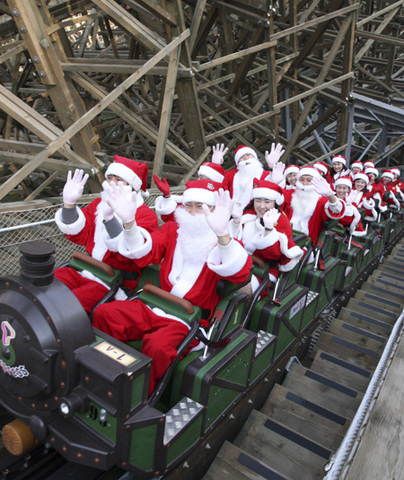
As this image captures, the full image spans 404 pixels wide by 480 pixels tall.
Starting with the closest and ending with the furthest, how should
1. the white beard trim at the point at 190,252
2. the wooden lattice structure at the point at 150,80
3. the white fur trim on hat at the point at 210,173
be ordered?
1. the white beard trim at the point at 190,252
2. the wooden lattice structure at the point at 150,80
3. the white fur trim on hat at the point at 210,173

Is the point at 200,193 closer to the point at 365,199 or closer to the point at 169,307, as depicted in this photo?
the point at 169,307

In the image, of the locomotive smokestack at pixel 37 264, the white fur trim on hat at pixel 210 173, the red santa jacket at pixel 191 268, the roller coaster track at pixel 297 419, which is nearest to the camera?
the locomotive smokestack at pixel 37 264

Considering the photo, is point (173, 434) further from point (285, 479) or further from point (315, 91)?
point (315, 91)

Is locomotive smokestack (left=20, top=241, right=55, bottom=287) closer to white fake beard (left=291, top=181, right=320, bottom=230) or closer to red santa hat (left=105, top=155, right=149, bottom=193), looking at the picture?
red santa hat (left=105, top=155, right=149, bottom=193)

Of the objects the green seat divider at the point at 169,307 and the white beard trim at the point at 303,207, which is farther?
the white beard trim at the point at 303,207

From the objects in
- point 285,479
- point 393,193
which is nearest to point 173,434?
point 285,479

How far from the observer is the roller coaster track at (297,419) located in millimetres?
1974

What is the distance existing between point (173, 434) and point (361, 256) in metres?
4.03

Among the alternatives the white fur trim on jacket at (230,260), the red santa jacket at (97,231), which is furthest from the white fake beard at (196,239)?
the red santa jacket at (97,231)

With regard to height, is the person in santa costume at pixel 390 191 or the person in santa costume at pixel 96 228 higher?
the person in santa costume at pixel 96 228

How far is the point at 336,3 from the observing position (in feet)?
25.7

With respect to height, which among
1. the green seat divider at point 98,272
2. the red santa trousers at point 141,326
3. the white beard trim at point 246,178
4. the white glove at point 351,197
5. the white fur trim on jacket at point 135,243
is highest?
the white fur trim on jacket at point 135,243

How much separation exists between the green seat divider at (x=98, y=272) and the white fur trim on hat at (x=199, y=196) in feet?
2.27

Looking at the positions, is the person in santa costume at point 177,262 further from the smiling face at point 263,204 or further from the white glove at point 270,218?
the smiling face at point 263,204
